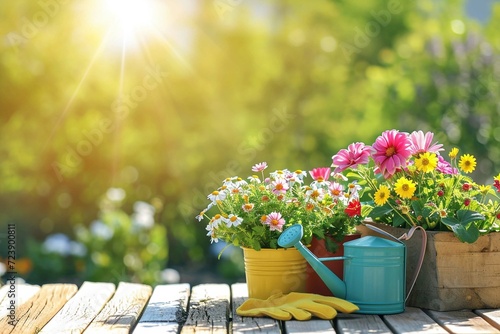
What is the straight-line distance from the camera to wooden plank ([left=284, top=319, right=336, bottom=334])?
257 cm

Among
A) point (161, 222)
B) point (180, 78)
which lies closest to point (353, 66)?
point (180, 78)

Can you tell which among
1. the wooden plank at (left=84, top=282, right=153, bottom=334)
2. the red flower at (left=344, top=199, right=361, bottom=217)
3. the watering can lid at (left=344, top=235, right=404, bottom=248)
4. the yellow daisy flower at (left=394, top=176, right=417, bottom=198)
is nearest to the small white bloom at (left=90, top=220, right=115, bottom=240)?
the wooden plank at (left=84, top=282, right=153, bottom=334)

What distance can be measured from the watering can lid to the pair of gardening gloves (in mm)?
203

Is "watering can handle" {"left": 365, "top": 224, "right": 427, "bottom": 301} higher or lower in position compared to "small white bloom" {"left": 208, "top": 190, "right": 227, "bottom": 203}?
lower

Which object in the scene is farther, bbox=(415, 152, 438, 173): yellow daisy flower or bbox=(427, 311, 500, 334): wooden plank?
bbox=(415, 152, 438, 173): yellow daisy flower

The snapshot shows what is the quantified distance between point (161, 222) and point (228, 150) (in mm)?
1013

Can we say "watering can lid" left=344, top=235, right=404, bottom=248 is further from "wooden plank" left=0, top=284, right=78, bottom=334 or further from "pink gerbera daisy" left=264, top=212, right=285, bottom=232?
"wooden plank" left=0, top=284, right=78, bottom=334

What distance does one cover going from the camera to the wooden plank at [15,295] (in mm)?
3219

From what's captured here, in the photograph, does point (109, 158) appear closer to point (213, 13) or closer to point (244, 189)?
point (213, 13)

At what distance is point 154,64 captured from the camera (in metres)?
8.18

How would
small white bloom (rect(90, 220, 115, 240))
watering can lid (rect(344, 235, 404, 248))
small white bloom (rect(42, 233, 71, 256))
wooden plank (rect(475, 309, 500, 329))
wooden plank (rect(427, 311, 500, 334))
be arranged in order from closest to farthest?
wooden plank (rect(427, 311, 500, 334)) → wooden plank (rect(475, 309, 500, 329)) → watering can lid (rect(344, 235, 404, 248)) → small white bloom (rect(90, 220, 115, 240)) → small white bloom (rect(42, 233, 71, 256))

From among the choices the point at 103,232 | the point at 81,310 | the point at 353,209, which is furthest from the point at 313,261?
the point at 103,232

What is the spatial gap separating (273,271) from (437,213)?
63cm

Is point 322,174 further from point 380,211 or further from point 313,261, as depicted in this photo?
point 313,261
